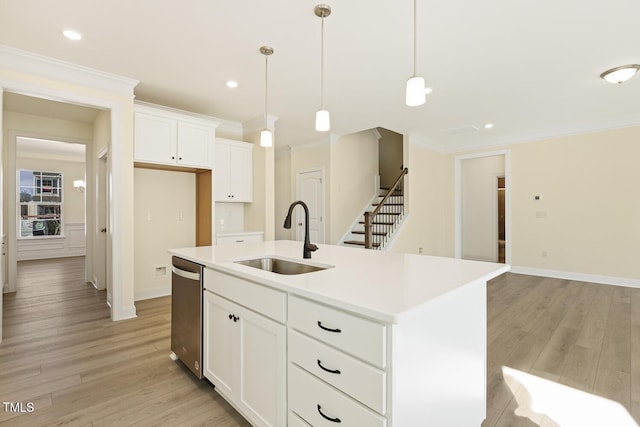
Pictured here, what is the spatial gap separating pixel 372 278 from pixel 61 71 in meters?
3.65

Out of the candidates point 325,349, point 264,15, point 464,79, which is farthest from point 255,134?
point 325,349

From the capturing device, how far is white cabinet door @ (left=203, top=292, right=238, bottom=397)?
1.79 metres

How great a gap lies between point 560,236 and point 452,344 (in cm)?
544

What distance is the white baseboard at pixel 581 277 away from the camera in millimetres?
4793

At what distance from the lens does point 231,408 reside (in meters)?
1.88

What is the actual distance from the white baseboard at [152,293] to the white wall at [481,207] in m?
Result: 6.65

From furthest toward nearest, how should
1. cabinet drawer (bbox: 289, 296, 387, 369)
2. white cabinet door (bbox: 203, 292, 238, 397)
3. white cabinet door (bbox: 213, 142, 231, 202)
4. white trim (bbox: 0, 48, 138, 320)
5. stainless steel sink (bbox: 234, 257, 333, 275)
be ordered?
white cabinet door (bbox: 213, 142, 231, 202), white trim (bbox: 0, 48, 138, 320), stainless steel sink (bbox: 234, 257, 333, 275), white cabinet door (bbox: 203, 292, 238, 397), cabinet drawer (bbox: 289, 296, 387, 369)

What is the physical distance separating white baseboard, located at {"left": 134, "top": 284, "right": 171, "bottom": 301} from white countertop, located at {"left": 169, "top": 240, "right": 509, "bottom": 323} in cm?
238

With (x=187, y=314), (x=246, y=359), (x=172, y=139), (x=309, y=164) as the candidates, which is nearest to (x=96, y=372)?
(x=187, y=314)

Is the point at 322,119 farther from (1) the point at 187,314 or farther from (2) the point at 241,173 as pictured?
(2) the point at 241,173

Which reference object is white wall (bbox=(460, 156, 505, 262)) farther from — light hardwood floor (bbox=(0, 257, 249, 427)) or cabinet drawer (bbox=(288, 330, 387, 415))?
cabinet drawer (bbox=(288, 330, 387, 415))

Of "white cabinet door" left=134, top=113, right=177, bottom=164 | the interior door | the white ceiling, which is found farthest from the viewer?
the interior door

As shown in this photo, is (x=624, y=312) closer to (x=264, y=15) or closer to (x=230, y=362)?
(x=230, y=362)

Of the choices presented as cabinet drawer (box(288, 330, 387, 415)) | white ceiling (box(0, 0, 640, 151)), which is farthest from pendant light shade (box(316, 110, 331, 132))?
cabinet drawer (box(288, 330, 387, 415))
